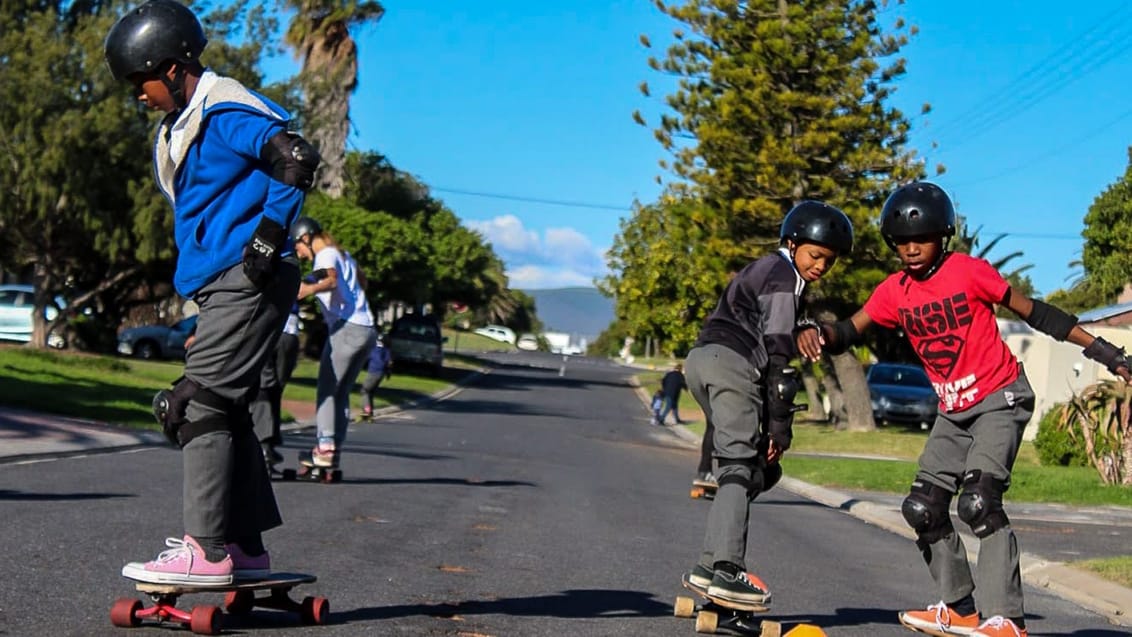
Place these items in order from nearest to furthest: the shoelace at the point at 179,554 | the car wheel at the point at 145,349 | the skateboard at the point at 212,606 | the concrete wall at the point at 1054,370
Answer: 1. the skateboard at the point at 212,606
2. the shoelace at the point at 179,554
3. the concrete wall at the point at 1054,370
4. the car wheel at the point at 145,349

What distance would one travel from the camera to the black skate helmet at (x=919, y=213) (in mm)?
5953

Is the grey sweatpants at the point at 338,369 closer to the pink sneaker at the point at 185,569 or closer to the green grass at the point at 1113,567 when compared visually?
the green grass at the point at 1113,567

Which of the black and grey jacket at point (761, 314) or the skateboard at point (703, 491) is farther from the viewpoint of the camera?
the skateboard at point (703, 491)

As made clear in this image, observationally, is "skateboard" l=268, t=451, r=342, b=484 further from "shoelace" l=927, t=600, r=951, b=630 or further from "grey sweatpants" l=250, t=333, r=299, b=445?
"shoelace" l=927, t=600, r=951, b=630

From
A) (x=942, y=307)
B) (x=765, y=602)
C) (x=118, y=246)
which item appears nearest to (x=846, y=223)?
(x=942, y=307)

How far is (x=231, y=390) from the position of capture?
505 centimetres

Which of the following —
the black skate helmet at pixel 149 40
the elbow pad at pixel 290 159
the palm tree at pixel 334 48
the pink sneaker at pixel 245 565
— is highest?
the palm tree at pixel 334 48

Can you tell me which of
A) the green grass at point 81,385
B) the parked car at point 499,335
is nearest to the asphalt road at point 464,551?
the green grass at point 81,385

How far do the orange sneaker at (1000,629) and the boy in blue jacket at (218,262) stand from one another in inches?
107

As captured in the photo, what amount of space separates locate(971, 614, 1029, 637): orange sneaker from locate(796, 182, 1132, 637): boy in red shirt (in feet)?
0.04

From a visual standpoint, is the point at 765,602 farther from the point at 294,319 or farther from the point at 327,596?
the point at 294,319

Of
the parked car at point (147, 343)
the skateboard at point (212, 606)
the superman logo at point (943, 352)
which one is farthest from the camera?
the parked car at point (147, 343)

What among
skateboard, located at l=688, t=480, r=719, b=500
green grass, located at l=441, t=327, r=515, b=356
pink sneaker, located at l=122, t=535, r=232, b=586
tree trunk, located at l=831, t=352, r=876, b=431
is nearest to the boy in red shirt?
pink sneaker, located at l=122, t=535, r=232, b=586

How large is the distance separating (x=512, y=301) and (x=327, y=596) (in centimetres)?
14606
